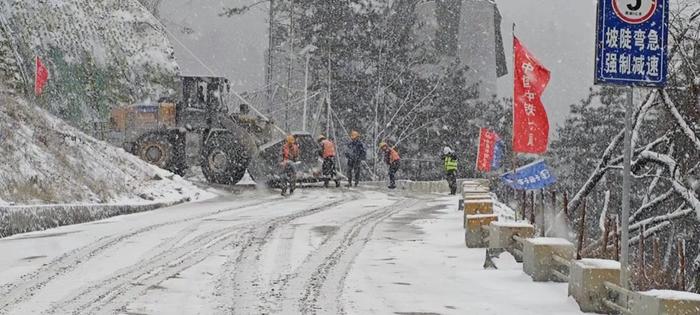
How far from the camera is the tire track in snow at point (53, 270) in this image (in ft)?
24.5

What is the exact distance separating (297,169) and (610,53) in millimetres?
18848

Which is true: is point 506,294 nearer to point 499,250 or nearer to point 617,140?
point 499,250

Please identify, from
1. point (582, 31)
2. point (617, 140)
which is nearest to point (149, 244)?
point (617, 140)

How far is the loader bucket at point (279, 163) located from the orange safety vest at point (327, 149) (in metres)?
0.33

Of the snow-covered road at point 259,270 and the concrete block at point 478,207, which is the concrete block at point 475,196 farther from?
the concrete block at point 478,207

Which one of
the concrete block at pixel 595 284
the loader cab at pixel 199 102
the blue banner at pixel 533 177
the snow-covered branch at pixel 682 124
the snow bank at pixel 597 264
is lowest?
the concrete block at pixel 595 284

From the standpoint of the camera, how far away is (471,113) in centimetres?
4791

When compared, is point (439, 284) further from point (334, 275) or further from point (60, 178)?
point (60, 178)

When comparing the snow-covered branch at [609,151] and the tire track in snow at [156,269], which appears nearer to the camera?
the tire track in snow at [156,269]

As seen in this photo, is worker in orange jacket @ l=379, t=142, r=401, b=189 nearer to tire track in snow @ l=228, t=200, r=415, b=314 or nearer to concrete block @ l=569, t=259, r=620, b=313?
tire track in snow @ l=228, t=200, r=415, b=314

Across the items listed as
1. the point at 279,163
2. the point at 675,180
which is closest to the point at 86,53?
the point at 279,163

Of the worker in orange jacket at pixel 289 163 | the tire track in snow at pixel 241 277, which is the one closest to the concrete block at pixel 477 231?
the tire track in snow at pixel 241 277

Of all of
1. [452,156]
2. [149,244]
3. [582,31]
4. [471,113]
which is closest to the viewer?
[149,244]

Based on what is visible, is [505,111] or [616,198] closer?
[616,198]
